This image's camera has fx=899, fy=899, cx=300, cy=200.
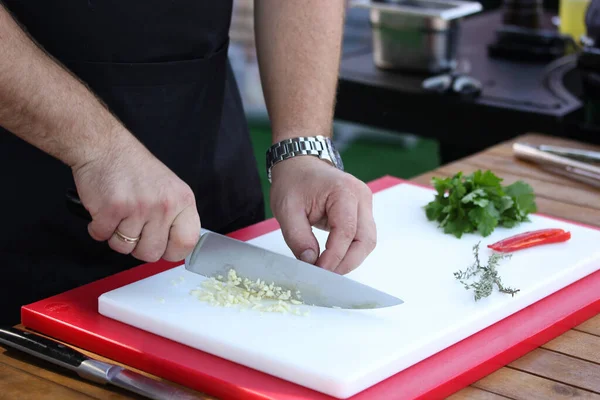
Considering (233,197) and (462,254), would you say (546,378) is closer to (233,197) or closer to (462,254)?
(462,254)

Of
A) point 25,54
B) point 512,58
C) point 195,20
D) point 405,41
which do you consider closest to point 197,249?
point 25,54

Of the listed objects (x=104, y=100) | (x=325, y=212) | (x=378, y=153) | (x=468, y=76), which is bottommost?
(x=378, y=153)

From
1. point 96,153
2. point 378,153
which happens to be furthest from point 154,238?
point 378,153

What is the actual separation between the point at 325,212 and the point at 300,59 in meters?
0.38

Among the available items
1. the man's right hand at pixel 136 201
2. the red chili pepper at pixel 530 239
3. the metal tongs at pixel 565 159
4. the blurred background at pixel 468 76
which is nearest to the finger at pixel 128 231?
the man's right hand at pixel 136 201

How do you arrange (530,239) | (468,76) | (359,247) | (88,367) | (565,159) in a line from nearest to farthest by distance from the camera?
1. (88,367)
2. (359,247)
3. (530,239)
4. (565,159)
5. (468,76)

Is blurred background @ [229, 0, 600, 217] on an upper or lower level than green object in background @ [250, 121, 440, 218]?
upper

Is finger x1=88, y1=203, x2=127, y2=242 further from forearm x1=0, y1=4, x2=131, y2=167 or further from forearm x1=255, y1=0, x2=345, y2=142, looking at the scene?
forearm x1=255, y1=0, x2=345, y2=142

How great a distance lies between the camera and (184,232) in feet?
4.28

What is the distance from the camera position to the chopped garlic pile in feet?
4.32

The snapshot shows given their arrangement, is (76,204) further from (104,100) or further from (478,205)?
(478,205)

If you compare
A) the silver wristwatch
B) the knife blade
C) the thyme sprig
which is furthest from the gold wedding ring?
the thyme sprig

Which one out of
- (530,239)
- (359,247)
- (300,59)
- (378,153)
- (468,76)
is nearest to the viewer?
(359,247)

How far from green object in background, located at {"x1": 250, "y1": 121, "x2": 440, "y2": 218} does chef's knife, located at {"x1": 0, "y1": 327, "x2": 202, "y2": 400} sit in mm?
3322
